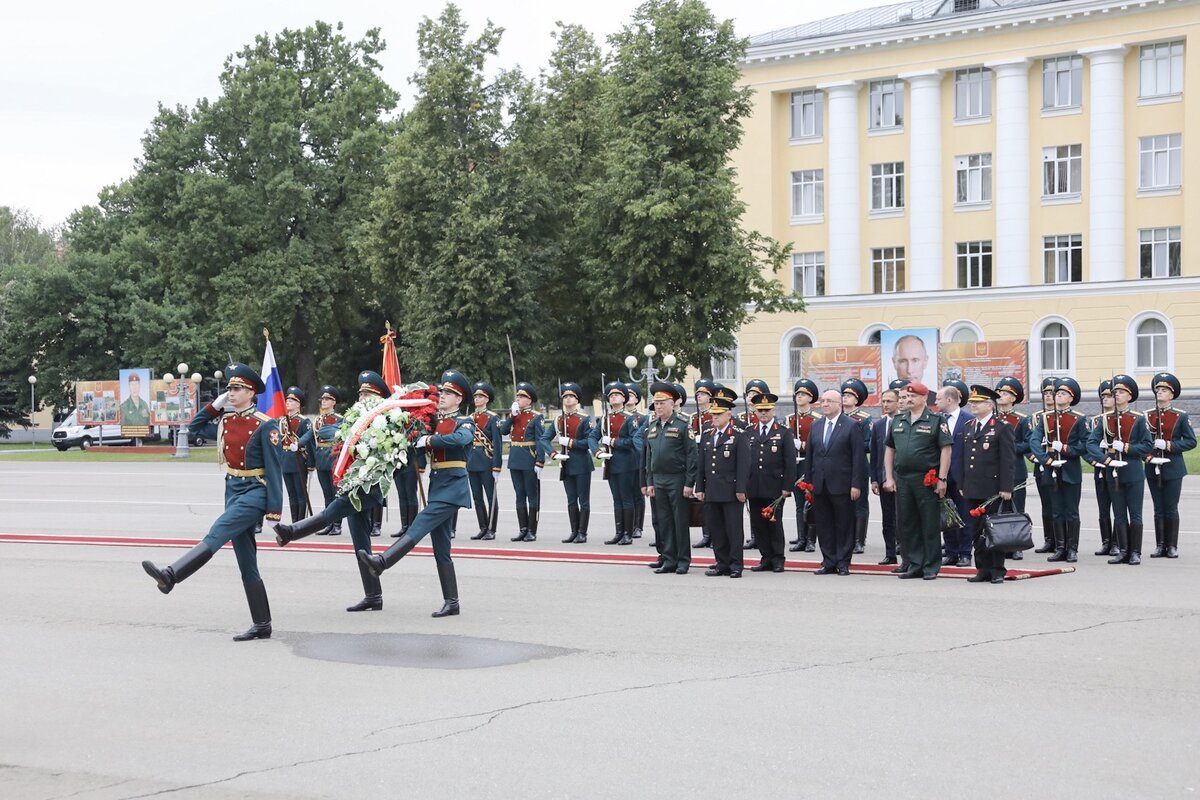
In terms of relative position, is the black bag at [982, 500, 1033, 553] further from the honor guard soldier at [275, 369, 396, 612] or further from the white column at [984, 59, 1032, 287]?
the white column at [984, 59, 1032, 287]

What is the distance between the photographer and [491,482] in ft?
60.4

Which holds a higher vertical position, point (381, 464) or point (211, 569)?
point (381, 464)

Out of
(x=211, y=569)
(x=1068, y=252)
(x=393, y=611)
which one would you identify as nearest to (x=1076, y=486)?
(x=393, y=611)

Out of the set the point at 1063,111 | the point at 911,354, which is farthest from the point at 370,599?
the point at 1063,111

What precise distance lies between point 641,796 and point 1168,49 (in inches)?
1934

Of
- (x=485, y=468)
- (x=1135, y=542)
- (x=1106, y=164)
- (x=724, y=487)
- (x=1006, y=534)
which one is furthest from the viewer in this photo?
(x=1106, y=164)

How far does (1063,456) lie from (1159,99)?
38.4 meters

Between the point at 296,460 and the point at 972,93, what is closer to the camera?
the point at 296,460

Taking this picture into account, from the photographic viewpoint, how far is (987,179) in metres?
51.9

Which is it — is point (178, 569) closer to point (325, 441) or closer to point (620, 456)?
point (620, 456)

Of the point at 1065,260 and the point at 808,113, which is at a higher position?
the point at 808,113

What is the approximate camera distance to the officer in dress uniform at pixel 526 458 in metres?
18.1

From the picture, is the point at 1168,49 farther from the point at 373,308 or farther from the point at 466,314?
the point at 373,308

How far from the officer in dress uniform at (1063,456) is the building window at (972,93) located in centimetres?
3860
